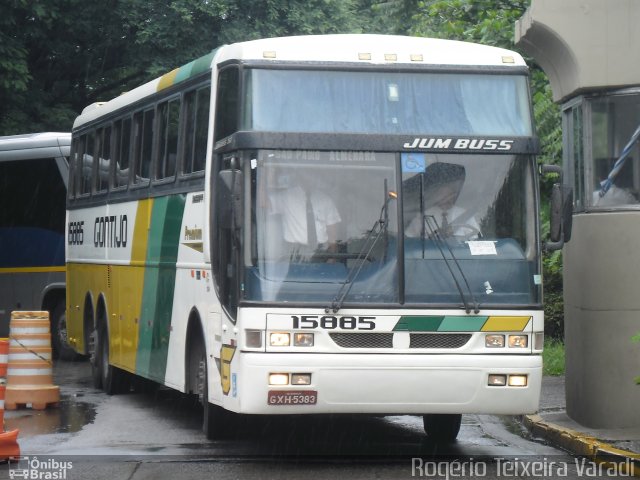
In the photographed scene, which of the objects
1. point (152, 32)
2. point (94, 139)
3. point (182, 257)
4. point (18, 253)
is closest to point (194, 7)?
point (152, 32)

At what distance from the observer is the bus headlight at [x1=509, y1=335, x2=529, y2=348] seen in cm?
1084

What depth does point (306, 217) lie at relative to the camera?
35.2ft

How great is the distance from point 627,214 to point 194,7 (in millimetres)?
19952

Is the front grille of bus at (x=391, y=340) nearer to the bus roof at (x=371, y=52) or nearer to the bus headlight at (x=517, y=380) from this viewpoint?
the bus headlight at (x=517, y=380)

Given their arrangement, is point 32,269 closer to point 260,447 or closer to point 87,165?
point 87,165

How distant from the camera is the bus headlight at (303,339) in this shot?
10562mm

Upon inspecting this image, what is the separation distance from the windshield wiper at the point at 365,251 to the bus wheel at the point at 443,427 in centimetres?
245

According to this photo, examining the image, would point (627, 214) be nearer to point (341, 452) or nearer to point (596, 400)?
point (596, 400)

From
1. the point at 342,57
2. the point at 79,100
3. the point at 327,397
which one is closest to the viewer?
the point at 327,397

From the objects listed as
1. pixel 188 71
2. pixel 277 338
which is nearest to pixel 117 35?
pixel 188 71

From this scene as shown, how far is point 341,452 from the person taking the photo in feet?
39.0

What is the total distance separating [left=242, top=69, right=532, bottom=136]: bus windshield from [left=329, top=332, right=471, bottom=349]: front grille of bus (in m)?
1.64

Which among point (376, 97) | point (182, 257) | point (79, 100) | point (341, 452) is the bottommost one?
point (341, 452)

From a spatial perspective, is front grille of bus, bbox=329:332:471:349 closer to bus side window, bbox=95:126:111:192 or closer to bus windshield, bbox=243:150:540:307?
bus windshield, bbox=243:150:540:307
